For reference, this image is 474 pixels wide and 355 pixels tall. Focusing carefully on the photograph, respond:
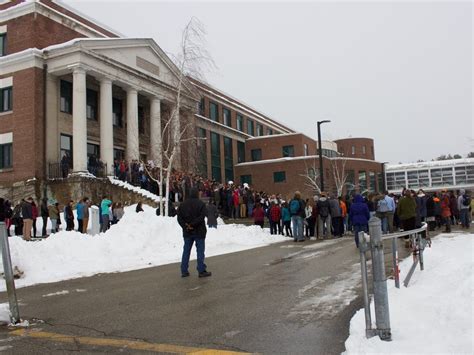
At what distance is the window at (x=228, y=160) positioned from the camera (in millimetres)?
54469

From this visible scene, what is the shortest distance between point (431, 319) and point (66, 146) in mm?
29073

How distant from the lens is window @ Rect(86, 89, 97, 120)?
32219mm

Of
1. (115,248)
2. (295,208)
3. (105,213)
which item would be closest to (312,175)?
(295,208)

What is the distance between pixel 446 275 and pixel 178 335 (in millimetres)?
3717

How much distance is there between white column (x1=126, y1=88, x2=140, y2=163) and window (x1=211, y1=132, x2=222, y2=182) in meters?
19.0

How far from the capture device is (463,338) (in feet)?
13.2

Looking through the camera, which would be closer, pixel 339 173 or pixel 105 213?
pixel 105 213

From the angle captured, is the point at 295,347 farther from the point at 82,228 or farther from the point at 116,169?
the point at 116,169

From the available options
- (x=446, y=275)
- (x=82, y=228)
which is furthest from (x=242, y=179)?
(x=446, y=275)

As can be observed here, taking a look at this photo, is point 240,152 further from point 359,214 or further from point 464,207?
point 359,214

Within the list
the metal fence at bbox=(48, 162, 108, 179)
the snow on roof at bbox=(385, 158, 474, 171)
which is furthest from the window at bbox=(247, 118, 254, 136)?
the metal fence at bbox=(48, 162, 108, 179)

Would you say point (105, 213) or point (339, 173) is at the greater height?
point (339, 173)

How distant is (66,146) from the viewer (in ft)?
99.4

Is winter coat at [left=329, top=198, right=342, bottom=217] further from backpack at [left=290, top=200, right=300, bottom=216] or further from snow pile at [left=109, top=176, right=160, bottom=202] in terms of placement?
snow pile at [left=109, top=176, right=160, bottom=202]
